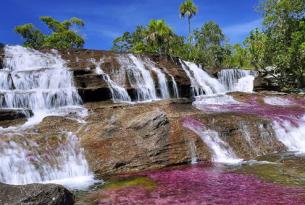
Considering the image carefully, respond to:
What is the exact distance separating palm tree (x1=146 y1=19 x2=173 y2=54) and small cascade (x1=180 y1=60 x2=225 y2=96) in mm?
22475

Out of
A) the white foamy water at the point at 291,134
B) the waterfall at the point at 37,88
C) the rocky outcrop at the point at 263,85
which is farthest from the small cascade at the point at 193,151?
the rocky outcrop at the point at 263,85

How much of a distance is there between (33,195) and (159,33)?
5715 centimetres

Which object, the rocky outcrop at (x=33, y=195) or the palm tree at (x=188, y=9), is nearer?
the rocky outcrop at (x=33, y=195)

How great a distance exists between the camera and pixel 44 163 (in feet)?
59.3

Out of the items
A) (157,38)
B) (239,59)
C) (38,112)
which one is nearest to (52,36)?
(157,38)

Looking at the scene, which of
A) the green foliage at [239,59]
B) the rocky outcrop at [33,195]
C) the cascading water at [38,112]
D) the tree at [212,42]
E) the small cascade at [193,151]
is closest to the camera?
the rocky outcrop at [33,195]

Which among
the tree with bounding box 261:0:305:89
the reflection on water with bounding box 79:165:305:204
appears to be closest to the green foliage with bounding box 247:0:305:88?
the tree with bounding box 261:0:305:89

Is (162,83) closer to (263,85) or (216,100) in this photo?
(216,100)

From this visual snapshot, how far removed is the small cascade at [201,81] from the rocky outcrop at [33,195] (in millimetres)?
28609

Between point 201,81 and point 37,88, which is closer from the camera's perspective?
point 37,88

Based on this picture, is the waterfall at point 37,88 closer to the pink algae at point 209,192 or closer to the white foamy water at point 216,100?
the white foamy water at point 216,100

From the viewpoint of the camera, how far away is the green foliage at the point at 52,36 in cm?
7130

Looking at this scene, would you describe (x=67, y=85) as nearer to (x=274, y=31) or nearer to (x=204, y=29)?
(x=274, y=31)

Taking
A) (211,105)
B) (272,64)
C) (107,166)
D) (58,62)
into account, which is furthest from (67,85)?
(272,64)
